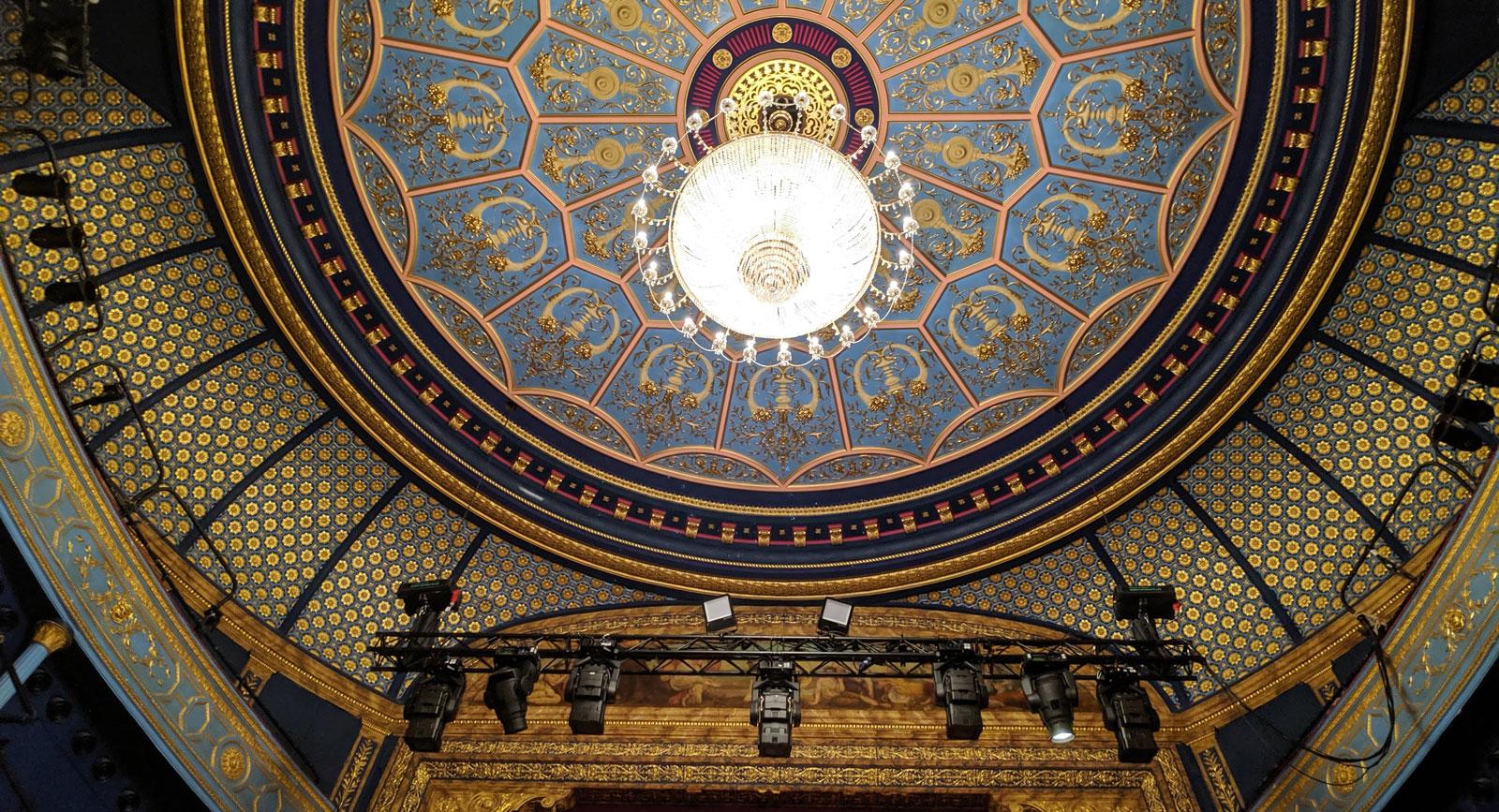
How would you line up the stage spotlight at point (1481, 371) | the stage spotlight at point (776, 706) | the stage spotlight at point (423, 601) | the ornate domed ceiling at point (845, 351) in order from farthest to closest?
the ornate domed ceiling at point (845, 351), the stage spotlight at point (423, 601), the stage spotlight at point (776, 706), the stage spotlight at point (1481, 371)

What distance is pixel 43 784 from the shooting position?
6.70 meters

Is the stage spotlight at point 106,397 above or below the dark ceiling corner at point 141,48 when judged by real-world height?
below

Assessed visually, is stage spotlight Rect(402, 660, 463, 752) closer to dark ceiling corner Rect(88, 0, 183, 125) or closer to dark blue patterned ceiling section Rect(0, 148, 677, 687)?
dark blue patterned ceiling section Rect(0, 148, 677, 687)

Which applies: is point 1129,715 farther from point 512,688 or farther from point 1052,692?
point 512,688

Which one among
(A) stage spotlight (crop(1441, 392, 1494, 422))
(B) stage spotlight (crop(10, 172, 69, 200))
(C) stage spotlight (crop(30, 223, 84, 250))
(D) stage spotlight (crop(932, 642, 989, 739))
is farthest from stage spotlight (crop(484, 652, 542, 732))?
(A) stage spotlight (crop(1441, 392, 1494, 422))

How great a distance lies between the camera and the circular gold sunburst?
9.94m

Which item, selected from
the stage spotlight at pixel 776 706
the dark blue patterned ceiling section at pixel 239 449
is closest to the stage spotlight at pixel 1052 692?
the stage spotlight at pixel 776 706

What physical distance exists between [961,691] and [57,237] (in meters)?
8.24

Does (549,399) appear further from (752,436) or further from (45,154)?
(45,154)

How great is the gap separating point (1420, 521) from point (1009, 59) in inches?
238

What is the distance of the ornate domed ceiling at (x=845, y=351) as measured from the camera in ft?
29.6

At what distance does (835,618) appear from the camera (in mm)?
9672

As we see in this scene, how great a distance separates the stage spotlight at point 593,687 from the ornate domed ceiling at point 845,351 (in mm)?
2794

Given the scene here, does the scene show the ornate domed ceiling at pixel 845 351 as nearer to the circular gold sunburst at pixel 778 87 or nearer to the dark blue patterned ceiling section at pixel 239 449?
the circular gold sunburst at pixel 778 87
